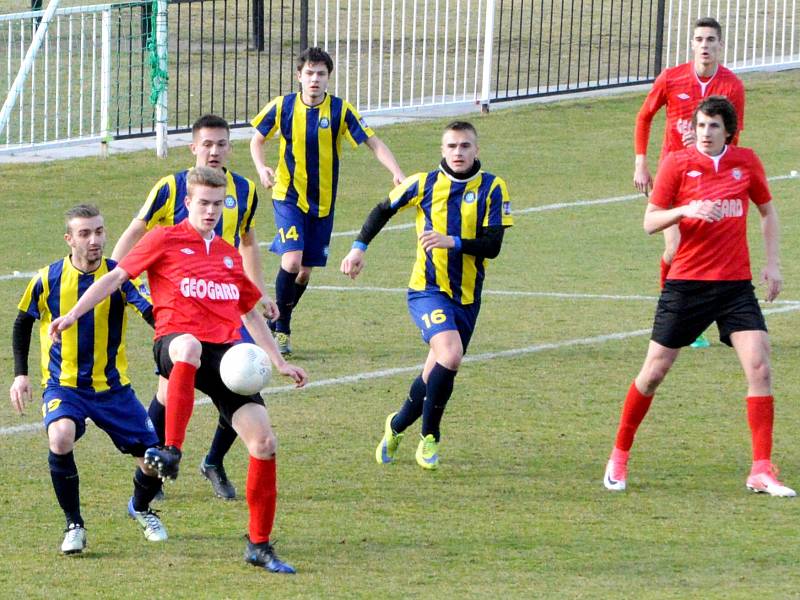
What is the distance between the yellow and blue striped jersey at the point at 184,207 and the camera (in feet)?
27.9

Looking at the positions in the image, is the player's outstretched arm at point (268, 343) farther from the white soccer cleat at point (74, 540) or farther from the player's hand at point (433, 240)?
the player's hand at point (433, 240)

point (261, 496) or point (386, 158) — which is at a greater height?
point (386, 158)

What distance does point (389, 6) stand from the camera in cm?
2670

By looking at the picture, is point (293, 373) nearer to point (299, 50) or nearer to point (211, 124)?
point (211, 124)

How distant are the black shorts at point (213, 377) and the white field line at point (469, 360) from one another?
7.56 feet

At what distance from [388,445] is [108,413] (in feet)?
6.01

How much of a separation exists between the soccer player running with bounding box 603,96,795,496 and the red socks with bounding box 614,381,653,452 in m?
0.05

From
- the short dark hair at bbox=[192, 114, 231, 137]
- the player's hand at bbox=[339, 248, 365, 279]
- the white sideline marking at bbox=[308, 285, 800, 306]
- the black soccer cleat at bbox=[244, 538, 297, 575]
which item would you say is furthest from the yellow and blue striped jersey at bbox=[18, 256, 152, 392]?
the white sideline marking at bbox=[308, 285, 800, 306]

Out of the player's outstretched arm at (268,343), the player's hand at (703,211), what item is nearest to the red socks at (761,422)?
the player's hand at (703,211)

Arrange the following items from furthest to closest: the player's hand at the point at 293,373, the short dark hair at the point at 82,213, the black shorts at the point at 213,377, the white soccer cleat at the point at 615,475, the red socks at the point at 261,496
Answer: the white soccer cleat at the point at 615,475, the short dark hair at the point at 82,213, the player's hand at the point at 293,373, the black shorts at the point at 213,377, the red socks at the point at 261,496

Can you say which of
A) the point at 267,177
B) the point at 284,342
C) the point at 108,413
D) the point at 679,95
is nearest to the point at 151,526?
the point at 108,413

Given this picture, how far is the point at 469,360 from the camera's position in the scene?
10891 mm

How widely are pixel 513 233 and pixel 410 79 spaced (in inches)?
317

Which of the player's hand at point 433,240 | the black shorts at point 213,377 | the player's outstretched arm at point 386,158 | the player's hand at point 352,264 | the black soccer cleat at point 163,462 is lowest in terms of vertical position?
the black soccer cleat at point 163,462
